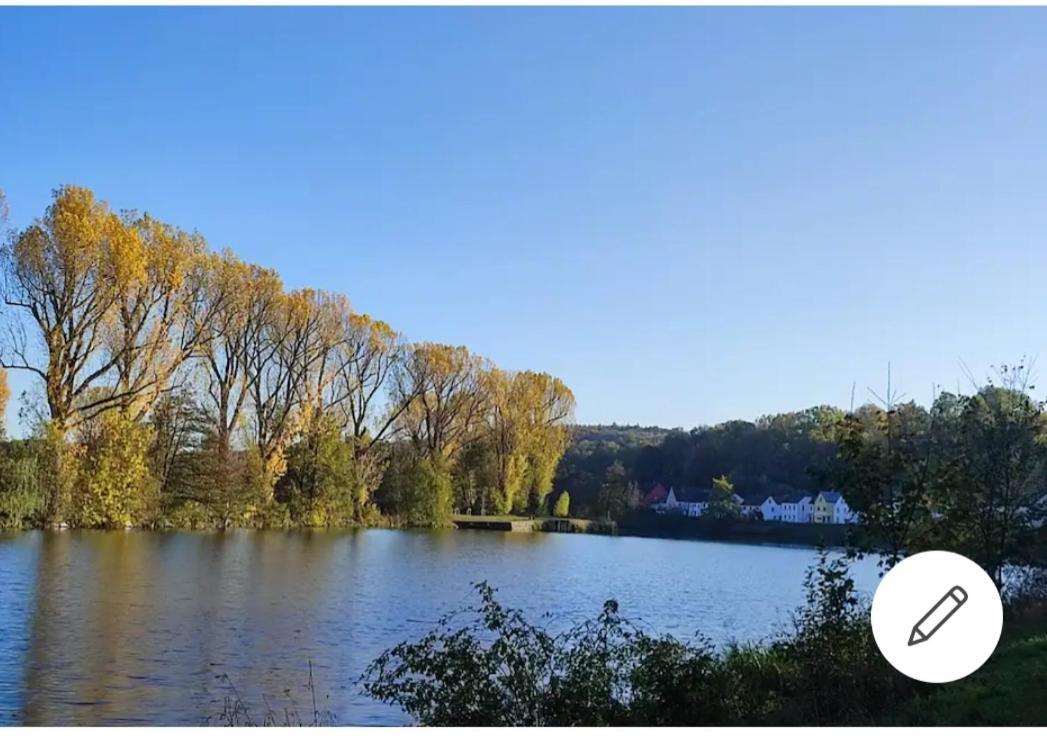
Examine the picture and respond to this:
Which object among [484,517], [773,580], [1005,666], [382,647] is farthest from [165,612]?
[484,517]

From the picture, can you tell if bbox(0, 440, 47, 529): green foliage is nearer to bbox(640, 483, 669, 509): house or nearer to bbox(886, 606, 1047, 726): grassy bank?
bbox(640, 483, 669, 509): house

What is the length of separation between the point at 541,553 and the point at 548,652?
70.1 ft

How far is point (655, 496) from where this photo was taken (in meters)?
25.0

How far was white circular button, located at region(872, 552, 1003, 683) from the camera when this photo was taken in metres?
3.77

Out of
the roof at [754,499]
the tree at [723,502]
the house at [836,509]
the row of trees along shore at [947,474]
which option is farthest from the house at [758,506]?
the row of trees along shore at [947,474]

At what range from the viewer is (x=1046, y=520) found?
8.78 m

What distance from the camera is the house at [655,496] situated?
2419cm

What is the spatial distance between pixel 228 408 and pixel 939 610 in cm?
3057

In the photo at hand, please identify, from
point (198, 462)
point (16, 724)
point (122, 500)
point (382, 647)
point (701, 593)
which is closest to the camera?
point (16, 724)

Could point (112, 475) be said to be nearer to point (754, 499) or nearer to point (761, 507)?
point (754, 499)

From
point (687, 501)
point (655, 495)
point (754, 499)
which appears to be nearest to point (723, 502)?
point (754, 499)

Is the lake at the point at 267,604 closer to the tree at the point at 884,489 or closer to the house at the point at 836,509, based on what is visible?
the house at the point at 836,509

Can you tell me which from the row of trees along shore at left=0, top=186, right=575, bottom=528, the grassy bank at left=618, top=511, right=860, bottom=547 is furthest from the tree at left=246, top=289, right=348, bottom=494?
the grassy bank at left=618, top=511, right=860, bottom=547

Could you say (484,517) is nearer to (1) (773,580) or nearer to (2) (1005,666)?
(1) (773,580)
